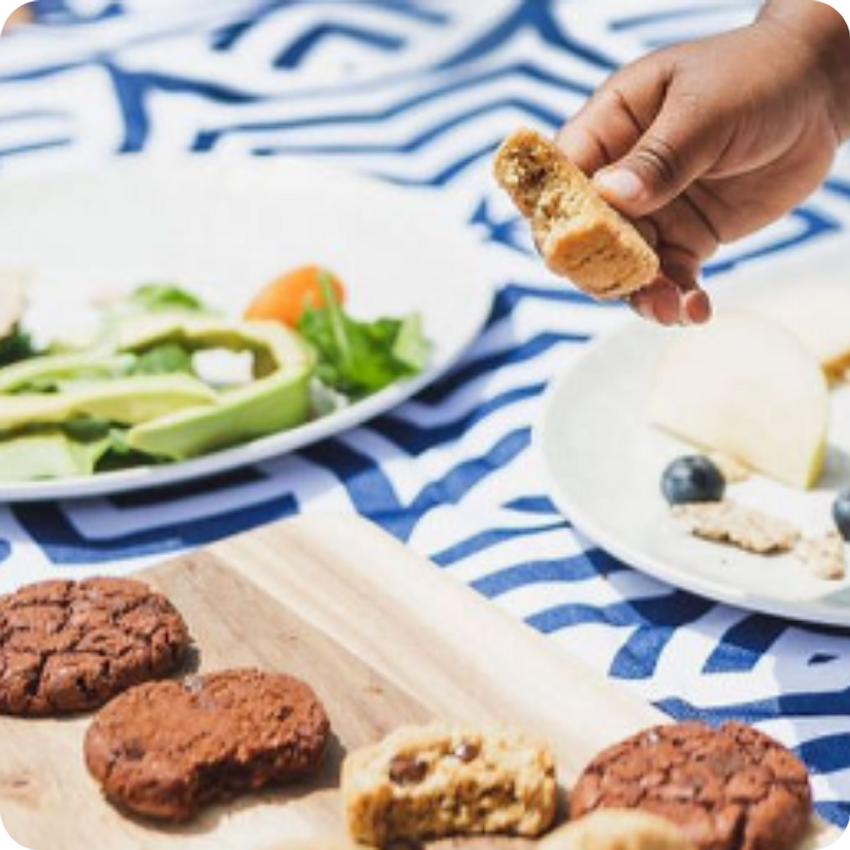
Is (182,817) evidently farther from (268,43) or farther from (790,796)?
(268,43)

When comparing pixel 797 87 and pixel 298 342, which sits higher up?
pixel 797 87

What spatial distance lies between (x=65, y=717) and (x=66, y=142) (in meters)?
1.52

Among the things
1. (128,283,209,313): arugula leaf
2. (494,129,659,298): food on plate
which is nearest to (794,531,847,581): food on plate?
(494,129,659,298): food on plate

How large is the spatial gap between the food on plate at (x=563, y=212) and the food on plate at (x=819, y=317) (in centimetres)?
51

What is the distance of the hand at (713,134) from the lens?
63.6 inches

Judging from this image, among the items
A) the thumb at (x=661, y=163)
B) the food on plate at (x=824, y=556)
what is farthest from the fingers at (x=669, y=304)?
the food on plate at (x=824, y=556)

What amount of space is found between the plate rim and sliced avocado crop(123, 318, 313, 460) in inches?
10.8

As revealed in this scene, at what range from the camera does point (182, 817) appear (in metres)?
1.37

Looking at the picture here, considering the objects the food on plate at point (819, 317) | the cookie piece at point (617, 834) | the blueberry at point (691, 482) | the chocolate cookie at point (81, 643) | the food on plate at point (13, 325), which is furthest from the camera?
the food on plate at point (13, 325)

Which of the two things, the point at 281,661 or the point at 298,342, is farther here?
the point at 298,342

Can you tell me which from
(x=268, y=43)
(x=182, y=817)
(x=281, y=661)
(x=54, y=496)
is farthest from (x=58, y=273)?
(x=182, y=817)

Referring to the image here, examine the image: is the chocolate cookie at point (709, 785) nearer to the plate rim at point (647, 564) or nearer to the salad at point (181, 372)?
the plate rim at point (647, 564)

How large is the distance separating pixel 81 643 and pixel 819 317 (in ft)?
3.18

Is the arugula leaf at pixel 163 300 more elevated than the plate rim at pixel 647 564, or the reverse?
the arugula leaf at pixel 163 300
